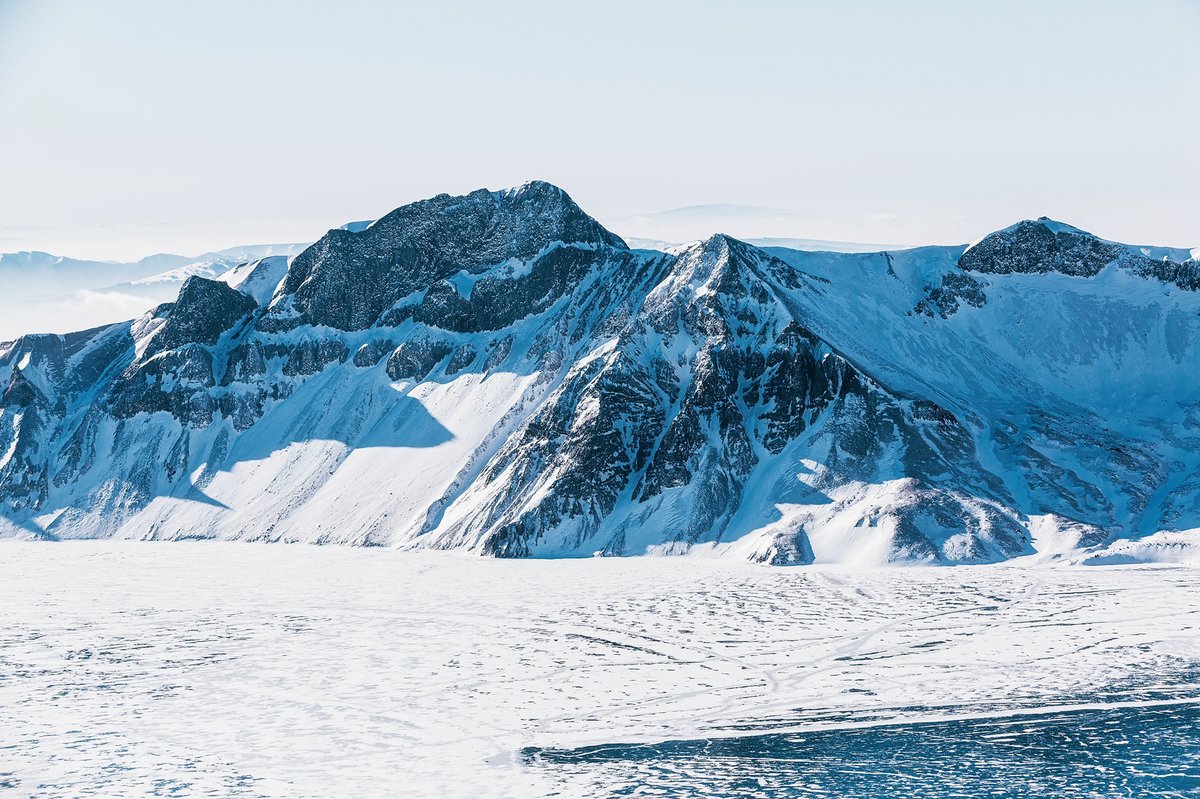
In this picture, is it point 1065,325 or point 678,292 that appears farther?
point 1065,325

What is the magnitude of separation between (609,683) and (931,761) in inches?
992

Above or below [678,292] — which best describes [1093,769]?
below

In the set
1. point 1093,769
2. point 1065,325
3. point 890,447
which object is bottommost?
point 1093,769

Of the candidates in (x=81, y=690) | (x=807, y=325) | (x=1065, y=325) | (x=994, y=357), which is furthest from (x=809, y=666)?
(x=1065, y=325)

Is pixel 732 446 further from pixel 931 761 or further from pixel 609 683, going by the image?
pixel 931 761

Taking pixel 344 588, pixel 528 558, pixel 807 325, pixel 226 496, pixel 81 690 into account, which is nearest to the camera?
pixel 81 690

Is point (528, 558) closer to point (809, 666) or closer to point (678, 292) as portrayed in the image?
point (678, 292)

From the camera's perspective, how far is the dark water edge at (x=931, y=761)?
6519 centimetres

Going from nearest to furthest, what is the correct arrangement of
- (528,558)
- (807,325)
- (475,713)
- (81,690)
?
(475,713) → (81,690) → (528,558) → (807,325)

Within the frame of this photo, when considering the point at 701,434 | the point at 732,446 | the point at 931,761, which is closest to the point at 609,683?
the point at 931,761

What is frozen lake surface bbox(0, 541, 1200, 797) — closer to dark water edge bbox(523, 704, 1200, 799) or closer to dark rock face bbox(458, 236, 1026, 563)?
dark water edge bbox(523, 704, 1200, 799)

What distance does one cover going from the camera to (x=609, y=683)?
288 feet

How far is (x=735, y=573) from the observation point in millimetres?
134125

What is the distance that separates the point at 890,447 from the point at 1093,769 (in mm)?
90394
